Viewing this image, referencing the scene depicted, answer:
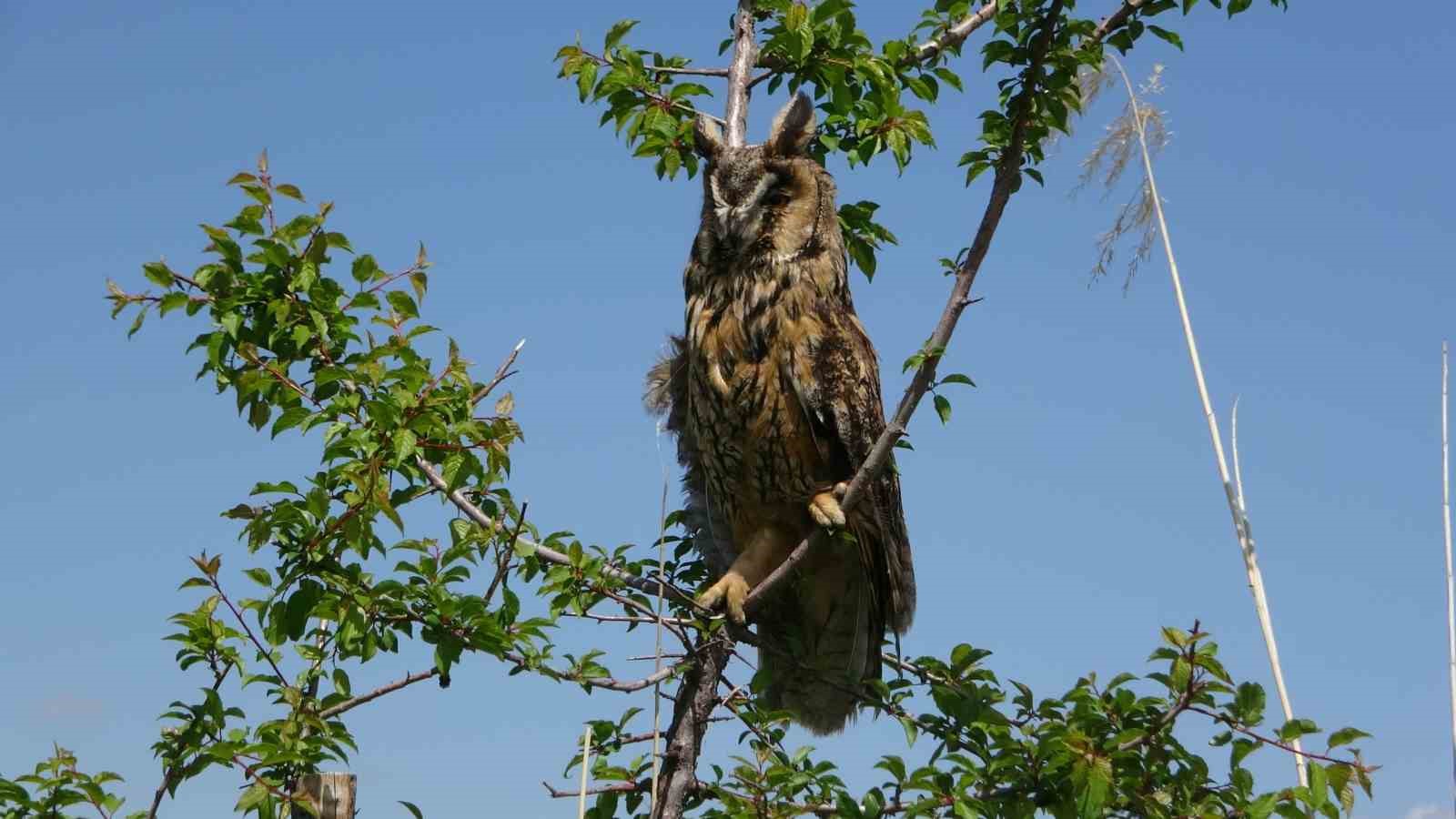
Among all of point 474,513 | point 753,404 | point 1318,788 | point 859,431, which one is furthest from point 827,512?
point 1318,788

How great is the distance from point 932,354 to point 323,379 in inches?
42.9

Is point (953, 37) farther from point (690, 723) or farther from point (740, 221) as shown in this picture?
point (690, 723)

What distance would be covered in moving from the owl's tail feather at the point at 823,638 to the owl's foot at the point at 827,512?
0.61 ft

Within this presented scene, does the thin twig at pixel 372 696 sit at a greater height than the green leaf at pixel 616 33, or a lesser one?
lesser

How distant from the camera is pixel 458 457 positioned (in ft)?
7.05

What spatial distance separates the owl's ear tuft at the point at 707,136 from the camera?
3.11 metres

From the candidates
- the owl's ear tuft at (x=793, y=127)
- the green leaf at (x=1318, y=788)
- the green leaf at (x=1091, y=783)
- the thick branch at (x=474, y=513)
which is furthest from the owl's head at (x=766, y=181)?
the green leaf at (x=1318, y=788)

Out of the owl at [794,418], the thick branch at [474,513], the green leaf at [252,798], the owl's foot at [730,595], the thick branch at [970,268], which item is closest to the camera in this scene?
the green leaf at [252,798]

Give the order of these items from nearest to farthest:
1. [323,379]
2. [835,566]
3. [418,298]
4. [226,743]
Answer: [226,743], [323,379], [418,298], [835,566]

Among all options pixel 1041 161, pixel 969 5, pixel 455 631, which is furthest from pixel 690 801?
pixel 969 5

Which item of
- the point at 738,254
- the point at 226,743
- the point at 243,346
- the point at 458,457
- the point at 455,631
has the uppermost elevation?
the point at 738,254

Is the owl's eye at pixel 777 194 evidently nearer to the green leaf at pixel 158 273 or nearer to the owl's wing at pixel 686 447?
the owl's wing at pixel 686 447

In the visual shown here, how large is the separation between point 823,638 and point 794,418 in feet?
1.86

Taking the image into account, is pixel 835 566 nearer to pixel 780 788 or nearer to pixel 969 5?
pixel 780 788
